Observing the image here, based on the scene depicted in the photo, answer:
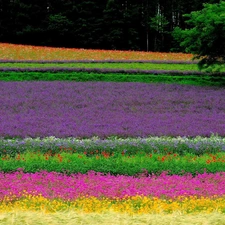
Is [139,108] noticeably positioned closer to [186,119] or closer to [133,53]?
[186,119]

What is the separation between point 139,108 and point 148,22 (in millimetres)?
34103

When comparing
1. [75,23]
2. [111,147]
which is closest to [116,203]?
[111,147]

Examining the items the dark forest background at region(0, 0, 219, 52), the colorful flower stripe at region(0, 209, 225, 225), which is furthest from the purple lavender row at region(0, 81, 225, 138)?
the dark forest background at region(0, 0, 219, 52)

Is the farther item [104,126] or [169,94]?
[169,94]

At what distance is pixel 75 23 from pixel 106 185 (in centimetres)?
4166

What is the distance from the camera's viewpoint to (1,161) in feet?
30.9

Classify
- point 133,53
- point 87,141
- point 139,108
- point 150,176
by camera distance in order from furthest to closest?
point 133,53 < point 139,108 < point 87,141 < point 150,176

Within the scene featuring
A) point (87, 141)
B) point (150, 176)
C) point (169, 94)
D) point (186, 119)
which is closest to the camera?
point (150, 176)

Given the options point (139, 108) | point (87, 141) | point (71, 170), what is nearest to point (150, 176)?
point (71, 170)

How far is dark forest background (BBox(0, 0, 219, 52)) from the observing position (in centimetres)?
4756

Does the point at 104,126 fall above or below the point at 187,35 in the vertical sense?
below

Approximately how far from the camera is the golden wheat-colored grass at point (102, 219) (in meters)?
4.28

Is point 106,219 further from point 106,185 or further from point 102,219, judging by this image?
point 106,185

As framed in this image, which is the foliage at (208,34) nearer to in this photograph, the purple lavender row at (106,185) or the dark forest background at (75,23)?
the purple lavender row at (106,185)
